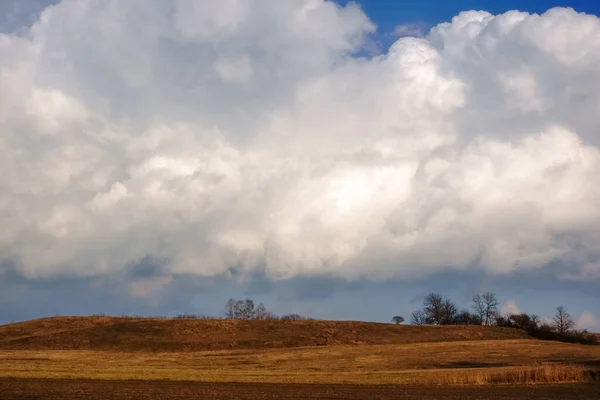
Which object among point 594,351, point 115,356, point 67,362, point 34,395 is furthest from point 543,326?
point 34,395

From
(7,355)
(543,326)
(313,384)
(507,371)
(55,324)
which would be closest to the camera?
(313,384)

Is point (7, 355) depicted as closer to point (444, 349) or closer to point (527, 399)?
point (444, 349)

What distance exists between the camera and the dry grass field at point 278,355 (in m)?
57.9

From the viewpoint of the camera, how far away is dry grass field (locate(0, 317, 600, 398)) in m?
57.9

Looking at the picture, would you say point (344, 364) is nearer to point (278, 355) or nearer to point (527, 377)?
point (278, 355)

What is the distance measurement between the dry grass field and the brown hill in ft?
0.59

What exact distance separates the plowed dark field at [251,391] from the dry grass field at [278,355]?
1.06m

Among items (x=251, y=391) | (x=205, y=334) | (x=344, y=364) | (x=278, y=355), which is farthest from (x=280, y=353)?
(x=251, y=391)

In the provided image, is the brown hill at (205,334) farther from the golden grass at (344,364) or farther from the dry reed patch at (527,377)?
the dry reed patch at (527,377)

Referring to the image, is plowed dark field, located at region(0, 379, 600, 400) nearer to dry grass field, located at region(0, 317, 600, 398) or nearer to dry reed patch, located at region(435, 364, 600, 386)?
dry grass field, located at region(0, 317, 600, 398)

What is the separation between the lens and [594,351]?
97625 millimetres

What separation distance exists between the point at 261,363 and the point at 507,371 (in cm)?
3336

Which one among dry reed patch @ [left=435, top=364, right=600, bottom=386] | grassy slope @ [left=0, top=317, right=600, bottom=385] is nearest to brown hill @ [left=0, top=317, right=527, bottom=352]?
grassy slope @ [left=0, top=317, right=600, bottom=385]

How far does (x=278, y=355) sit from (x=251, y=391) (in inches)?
1868
